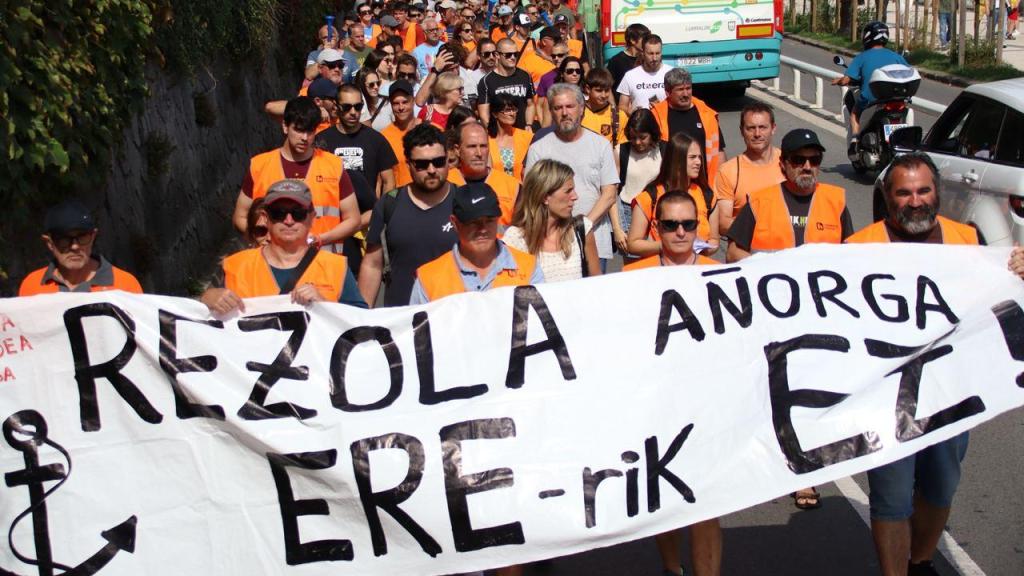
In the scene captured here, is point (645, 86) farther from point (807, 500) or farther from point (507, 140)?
point (807, 500)

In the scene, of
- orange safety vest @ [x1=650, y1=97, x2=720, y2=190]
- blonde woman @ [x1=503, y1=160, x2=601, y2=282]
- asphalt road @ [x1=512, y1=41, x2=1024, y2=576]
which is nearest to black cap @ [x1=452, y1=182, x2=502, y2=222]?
blonde woman @ [x1=503, y1=160, x2=601, y2=282]

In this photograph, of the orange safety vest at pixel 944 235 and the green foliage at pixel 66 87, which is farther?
the green foliage at pixel 66 87

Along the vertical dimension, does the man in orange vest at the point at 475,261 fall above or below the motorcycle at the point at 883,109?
above

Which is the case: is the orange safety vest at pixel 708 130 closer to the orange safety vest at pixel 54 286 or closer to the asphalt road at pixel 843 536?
the asphalt road at pixel 843 536

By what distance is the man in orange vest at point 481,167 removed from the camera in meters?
8.01

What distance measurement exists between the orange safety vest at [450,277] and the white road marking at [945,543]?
82.6 inches

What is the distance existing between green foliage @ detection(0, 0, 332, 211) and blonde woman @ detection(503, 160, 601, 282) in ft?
8.87

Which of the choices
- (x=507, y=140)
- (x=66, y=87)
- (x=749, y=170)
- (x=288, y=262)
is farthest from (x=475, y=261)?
(x=507, y=140)

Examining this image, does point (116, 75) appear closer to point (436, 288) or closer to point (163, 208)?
point (163, 208)

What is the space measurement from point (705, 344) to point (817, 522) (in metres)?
1.63

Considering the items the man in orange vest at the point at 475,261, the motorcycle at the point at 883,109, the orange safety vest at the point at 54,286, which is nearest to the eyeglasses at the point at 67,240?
the orange safety vest at the point at 54,286

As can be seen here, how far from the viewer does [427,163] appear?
707 centimetres

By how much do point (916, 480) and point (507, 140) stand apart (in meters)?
4.82

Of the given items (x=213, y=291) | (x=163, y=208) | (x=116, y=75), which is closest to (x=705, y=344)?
(x=213, y=291)
